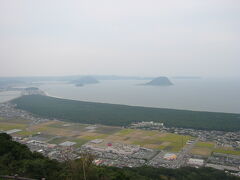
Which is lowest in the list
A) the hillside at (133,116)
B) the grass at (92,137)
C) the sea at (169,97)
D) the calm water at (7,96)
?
the grass at (92,137)

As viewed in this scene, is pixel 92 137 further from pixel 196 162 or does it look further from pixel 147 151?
pixel 196 162

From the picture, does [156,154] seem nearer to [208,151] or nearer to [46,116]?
[208,151]

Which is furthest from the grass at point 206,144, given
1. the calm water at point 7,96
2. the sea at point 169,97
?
Result: the calm water at point 7,96

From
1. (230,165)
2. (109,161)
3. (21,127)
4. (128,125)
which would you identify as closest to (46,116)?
(21,127)

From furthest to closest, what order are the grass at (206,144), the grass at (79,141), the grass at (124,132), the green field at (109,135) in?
the grass at (124,132) < the grass at (79,141) < the grass at (206,144) < the green field at (109,135)

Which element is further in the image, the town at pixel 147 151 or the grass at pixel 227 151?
the grass at pixel 227 151

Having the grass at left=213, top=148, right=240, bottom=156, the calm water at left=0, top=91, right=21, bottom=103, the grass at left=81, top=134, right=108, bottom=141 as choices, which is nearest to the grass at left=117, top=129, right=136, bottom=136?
the grass at left=81, top=134, right=108, bottom=141

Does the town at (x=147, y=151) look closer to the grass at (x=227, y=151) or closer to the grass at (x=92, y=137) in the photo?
the grass at (x=227, y=151)
